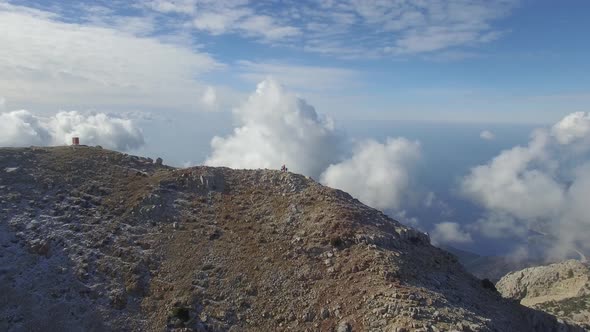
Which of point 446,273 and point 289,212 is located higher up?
point 289,212

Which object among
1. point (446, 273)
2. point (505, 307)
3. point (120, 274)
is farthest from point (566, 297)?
point (120, 274)

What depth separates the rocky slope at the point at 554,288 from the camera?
62.4 metres

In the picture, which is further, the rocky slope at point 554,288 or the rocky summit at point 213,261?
the rocky slope at point 554,288

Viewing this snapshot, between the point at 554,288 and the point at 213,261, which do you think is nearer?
the point at 213,261

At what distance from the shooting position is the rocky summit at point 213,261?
32719mm

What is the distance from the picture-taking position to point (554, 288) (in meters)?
73.1

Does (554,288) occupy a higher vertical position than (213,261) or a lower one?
lower

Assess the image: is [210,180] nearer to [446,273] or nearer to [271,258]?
[271,258]

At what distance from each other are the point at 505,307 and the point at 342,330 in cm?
1863

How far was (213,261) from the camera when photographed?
126ft

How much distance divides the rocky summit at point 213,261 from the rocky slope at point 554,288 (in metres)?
26.3

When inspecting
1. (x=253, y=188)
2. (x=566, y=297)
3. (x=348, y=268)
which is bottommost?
(x=566, y=297)

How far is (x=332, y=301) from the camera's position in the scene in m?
33.1

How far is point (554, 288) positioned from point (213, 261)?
6379 centimetres
